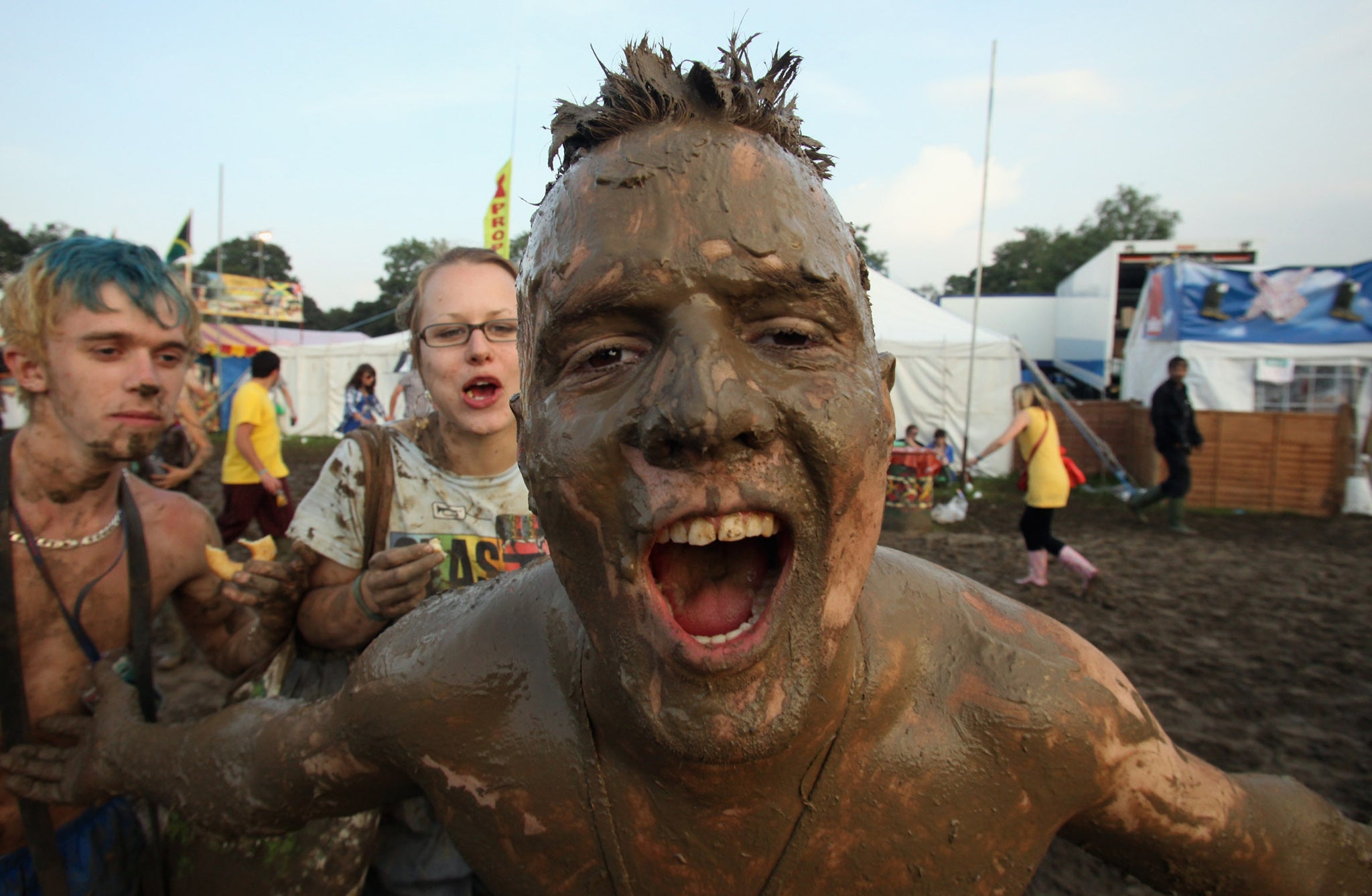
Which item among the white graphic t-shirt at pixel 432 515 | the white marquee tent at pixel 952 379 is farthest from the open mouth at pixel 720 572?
the white marquee tent at pixel 952 379

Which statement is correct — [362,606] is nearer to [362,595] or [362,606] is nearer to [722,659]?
[362,595]

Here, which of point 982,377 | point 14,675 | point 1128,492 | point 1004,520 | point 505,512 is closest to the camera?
point 14,675

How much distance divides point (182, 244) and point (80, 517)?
1397 cm

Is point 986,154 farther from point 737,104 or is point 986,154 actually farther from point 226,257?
point 226,257

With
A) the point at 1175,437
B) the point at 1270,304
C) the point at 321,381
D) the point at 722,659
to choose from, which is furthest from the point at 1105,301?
the point at 722,659

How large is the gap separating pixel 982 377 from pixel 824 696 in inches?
513

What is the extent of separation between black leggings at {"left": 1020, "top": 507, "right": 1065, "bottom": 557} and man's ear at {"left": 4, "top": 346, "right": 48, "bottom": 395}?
22.1ft

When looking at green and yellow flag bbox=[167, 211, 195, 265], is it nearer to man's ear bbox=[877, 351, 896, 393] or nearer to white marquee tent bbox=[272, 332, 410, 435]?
white marquee tent bbox=[272, 332, 410, 435]

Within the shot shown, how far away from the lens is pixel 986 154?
10461 millimetres

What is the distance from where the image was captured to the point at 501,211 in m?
11.3

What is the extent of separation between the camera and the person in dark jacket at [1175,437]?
9531 millimetres

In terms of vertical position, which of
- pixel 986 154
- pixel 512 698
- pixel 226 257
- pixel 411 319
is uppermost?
pixel 226 257

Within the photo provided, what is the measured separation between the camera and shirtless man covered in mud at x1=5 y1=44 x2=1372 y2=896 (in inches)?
42.9

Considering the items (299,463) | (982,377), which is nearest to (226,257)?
(299,463)
